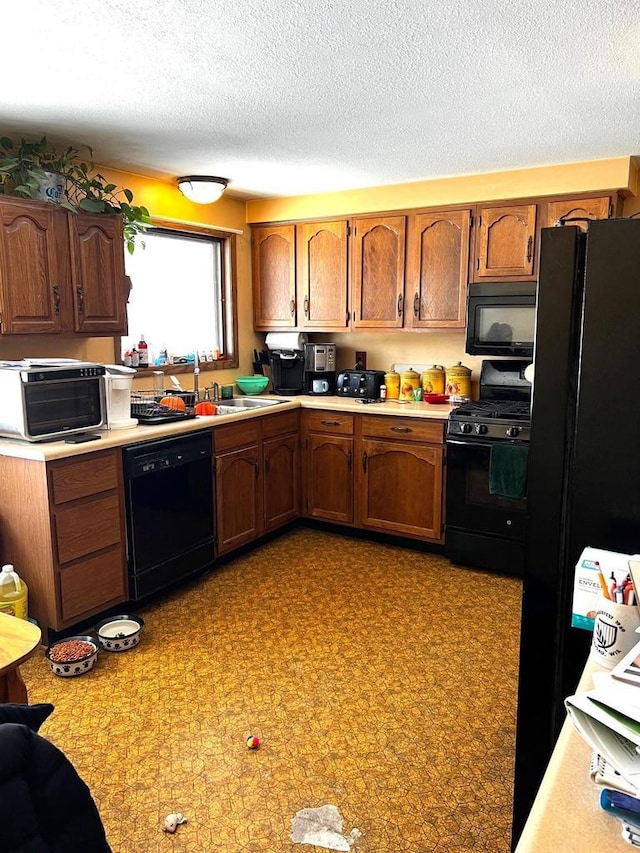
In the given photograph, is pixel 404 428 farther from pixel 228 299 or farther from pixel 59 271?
pixel 59 271

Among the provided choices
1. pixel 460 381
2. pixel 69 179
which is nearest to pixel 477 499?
pixel 460 381

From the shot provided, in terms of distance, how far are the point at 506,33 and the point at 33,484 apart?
2474 mm

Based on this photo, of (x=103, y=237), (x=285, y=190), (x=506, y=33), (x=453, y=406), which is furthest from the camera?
(x=285, y=190)

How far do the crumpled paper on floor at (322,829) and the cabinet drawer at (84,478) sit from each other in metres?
1.61

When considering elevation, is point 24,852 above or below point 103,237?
below

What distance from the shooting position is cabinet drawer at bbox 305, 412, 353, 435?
417cm

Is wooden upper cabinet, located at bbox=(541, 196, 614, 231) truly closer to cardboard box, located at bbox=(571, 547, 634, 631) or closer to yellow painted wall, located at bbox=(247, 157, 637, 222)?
yellow painted wall, located at bbox=(247, 157, 637, 222)

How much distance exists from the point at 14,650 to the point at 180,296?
130 inches

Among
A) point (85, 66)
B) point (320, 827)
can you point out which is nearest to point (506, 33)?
point (85, 66)

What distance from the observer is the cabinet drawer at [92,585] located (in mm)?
2832

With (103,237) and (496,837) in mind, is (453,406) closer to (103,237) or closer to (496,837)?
(103,237)

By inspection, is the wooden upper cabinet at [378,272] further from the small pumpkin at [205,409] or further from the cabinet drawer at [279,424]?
the small pumpkin at [205,409]

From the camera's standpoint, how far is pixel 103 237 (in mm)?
3322

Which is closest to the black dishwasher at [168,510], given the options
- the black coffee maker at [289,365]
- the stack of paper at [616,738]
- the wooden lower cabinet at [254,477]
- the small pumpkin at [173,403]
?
the wooden lower cabinet at [254,477]
